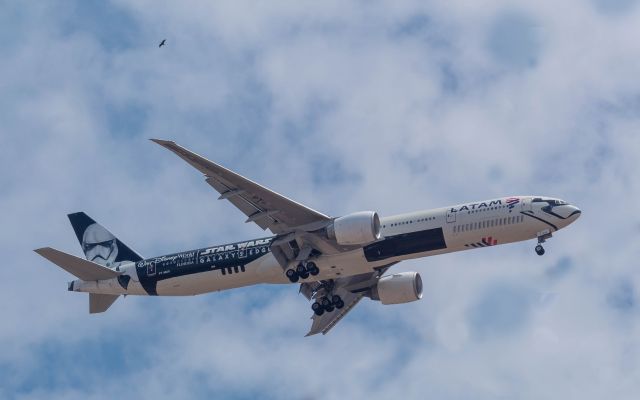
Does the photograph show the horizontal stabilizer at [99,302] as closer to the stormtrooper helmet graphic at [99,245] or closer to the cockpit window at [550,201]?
the stormtrooper helmet graphic at [99,245]

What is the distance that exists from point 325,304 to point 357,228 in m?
9.97

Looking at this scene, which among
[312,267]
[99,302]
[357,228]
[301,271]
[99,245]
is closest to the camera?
[357,228]

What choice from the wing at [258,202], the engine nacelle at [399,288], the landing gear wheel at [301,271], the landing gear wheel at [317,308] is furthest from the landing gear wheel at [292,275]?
the engine nacelle at [399,288]

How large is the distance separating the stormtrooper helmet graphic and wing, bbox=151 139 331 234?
13.4 metres

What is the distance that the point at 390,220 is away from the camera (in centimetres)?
6181

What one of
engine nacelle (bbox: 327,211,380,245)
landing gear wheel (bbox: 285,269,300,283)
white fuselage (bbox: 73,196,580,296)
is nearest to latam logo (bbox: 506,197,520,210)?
white fuselage (bbox: 73,196,580,296)

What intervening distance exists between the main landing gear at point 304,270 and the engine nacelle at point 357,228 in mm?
2764

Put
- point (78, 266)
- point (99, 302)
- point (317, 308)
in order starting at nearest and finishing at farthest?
1. point (78, 266)
2. point (317, 308)
3. point (99, 302)

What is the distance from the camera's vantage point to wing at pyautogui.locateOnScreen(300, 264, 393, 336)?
68.7 m

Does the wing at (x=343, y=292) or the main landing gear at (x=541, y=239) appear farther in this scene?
the wing at (x=343, y=292)

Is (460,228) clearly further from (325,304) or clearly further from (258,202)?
(325,304)

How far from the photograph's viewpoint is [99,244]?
238 feet

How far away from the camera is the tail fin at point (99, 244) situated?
70.7m

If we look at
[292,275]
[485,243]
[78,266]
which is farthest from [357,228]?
[78,266]
